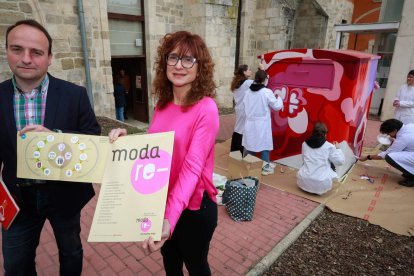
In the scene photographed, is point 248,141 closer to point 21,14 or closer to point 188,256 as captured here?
point 188,256

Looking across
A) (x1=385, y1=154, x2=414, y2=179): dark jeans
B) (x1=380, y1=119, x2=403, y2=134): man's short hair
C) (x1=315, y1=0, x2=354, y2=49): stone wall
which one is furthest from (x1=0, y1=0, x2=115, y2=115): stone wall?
(x1=315, y1=0, x2=354, y2=49): stone wall

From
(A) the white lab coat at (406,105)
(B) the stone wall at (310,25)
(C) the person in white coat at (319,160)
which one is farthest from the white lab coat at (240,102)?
(B) the stone wall at (310,25)

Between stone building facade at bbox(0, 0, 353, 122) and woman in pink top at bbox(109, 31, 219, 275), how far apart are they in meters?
5.57

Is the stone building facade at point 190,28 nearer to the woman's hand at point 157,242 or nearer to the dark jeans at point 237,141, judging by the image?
the dark jeans at point 237,141

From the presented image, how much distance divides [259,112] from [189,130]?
3286 millimetres

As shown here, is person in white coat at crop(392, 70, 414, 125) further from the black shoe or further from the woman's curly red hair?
the woman's curly red hair

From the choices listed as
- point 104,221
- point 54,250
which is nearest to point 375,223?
point 104,221

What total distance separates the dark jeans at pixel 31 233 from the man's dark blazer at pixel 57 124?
5 cm

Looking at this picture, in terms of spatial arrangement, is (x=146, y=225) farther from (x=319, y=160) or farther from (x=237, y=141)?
(x=237, y=141)

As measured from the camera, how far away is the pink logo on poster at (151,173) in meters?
1.29

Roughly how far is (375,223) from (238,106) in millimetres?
2937

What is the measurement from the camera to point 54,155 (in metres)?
1.52

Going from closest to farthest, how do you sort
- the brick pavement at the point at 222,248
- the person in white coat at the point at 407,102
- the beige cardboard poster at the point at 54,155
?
the beige cardboard poster at the point at 54,155
the brick pavement at the point at 222,248
the person in white coat at the point at 407,102

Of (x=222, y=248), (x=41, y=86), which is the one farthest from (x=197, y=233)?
(x=222, y=248)
